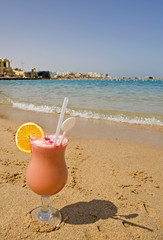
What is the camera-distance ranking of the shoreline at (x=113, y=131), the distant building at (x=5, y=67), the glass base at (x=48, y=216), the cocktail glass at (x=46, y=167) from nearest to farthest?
the cocktail glass at (x=46, y=167) < the glass base at (x=48, y=216) < the shoreline at (x=113, y=131) < the distant building at (x=5, y=67)

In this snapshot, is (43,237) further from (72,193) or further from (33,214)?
(72,193)

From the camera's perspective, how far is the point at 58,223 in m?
1.64

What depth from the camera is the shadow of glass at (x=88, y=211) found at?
1.70 m

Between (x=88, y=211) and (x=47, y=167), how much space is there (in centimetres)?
59

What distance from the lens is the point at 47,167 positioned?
1520 mm

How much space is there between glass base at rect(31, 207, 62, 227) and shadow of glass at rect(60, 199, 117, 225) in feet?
0.18

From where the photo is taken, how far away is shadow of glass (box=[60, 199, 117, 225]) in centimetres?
170

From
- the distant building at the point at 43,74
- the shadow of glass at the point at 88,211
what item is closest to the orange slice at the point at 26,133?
the shadow of glass at the point at 88,211

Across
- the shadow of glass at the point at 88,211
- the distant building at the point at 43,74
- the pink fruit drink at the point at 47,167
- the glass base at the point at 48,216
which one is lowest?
the shadow of glass at the point at 88,211

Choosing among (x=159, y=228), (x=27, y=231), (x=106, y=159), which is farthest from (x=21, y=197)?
(x=106, y=159)

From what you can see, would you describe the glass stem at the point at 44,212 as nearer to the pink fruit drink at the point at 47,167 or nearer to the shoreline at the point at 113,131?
the pink fruit drink at the point at 47,167

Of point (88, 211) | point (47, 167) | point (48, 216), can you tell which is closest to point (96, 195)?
point (88, 211)

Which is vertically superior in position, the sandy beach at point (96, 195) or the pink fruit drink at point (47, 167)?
the pink fruit drink at point (47, 167)

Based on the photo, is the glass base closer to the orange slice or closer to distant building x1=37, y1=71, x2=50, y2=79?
the orange slice
